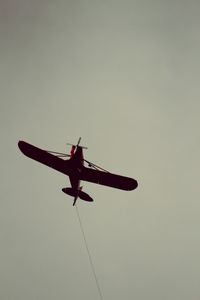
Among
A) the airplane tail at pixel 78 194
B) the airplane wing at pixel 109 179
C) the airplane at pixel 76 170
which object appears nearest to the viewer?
the airplane at pixel 76 170

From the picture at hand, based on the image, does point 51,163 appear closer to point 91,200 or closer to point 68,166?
point 68,166

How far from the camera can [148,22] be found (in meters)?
7.32

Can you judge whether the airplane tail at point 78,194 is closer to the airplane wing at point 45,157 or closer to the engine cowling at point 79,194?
the engine cowling at point 79,194

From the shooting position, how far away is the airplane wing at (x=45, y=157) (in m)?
6.20

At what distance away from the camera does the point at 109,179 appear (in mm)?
6477

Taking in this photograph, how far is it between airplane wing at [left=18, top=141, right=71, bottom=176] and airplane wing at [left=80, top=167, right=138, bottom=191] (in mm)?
323

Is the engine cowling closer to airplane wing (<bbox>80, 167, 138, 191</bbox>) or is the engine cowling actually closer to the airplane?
the airplane

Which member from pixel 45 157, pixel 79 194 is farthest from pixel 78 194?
pixel 45 157

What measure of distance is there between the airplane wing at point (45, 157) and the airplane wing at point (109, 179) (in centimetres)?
32

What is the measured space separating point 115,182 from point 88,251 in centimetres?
162

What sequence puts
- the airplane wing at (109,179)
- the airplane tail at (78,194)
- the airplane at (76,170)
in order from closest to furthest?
the airplane at (76,170), the airplane wing at (109,179), the airplane tail at (78,194)

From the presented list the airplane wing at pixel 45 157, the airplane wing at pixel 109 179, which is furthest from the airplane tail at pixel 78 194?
the airplane wing at pixel 45 157

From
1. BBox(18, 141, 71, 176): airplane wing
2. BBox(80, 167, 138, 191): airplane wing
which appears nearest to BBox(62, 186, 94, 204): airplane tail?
BBox(80, 167, 138, 191): airplane wing

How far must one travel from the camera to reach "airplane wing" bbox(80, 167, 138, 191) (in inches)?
249
